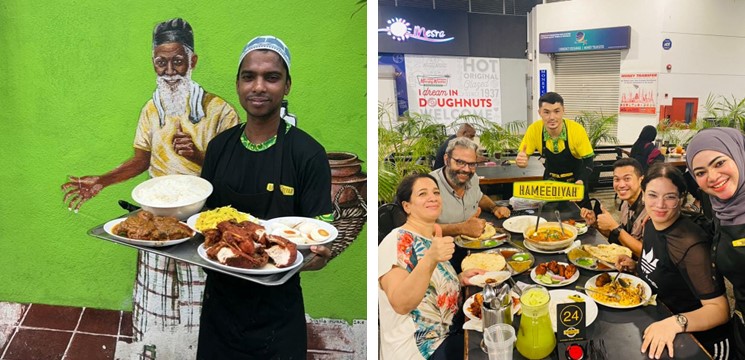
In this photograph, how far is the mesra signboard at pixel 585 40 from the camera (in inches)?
59.4

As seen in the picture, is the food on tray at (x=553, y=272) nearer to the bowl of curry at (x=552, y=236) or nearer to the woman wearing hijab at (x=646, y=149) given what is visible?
the bowl of curry at (x=552, y=236)

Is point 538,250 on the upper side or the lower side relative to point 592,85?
lower

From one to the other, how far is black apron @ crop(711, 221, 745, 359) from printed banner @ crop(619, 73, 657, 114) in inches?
15.0

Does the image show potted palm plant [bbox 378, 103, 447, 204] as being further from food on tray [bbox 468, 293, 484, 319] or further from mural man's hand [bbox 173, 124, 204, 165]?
mural man's hand [bbox 173, 124, 204, 165]

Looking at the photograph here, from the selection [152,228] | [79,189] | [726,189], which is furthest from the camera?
[79,189]

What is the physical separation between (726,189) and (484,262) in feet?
2.23

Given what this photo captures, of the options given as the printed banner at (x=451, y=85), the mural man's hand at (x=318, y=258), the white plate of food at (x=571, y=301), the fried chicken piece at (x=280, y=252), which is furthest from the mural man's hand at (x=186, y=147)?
the white plate of food at (x=571, y=301)

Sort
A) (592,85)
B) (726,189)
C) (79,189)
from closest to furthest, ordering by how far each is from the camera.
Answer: (726,189) → (592,85) → (79,189)

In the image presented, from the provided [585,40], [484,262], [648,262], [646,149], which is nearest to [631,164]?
[646,149]

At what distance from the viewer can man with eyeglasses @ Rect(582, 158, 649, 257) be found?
1487mm

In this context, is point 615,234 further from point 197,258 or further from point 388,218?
point 197,258

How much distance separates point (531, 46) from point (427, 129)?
42 cm

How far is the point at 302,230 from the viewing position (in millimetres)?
1966

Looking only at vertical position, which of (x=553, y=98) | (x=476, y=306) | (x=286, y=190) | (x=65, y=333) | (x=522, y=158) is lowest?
(x=65, y=333)
